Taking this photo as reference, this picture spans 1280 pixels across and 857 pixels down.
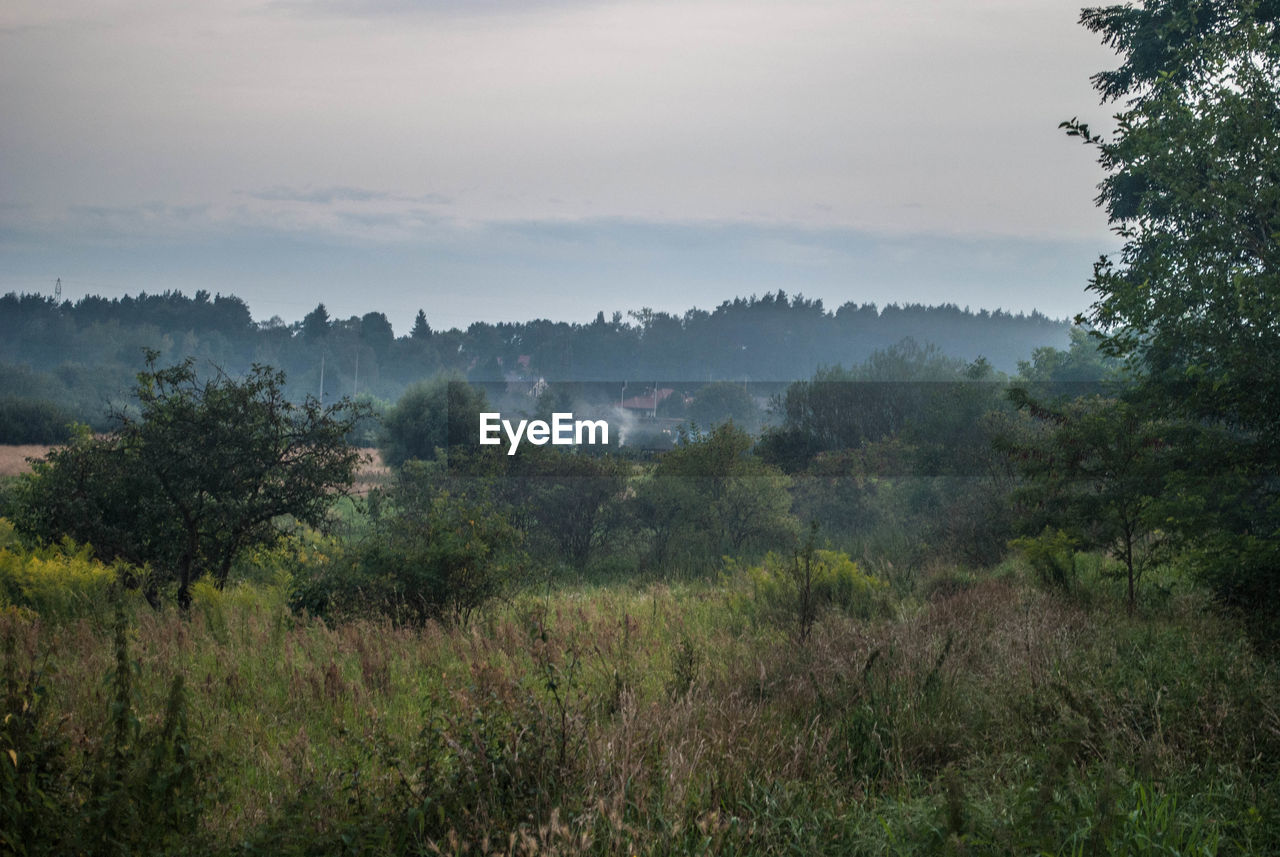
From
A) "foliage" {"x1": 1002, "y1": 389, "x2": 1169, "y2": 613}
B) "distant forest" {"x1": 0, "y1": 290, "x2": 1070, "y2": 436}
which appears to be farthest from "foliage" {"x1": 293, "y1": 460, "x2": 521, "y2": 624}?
"distant forest" {"x1": 0, "y1": 290, "x2": 1070, "y2": 436}

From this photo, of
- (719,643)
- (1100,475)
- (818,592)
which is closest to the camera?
(719,643)

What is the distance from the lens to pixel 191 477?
12.4 meters

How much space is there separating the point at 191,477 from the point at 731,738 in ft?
34.2

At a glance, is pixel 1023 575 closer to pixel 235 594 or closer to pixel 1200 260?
pixel 1200 260

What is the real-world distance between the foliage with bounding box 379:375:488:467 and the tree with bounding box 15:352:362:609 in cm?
3427

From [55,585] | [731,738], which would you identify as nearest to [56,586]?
[55,585]

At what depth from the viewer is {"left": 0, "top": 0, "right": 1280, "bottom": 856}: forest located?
362 centimetres

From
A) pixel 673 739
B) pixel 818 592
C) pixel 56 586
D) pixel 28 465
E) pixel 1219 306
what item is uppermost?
pixel 1219 306

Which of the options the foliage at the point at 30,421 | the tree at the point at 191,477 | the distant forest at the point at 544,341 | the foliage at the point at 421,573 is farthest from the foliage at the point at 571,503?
the distant forest at the point at 544,341

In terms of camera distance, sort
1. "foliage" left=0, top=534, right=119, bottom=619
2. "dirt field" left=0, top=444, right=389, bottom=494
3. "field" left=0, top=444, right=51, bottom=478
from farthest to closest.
A: "dirt field" left=0, top=444, right=389, bottom=494, "field" left=0, top=444, right=51, bottom=478, "foliage" left=0, top=534, right=119, bottom=619

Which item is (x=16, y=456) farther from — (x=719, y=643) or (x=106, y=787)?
(x=106, y=787)

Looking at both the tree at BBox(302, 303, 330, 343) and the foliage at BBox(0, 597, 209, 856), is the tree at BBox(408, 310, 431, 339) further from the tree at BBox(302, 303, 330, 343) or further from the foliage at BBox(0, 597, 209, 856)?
the foliage at BBox(0, 597, 209, 856)

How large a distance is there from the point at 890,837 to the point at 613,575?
23265 mm

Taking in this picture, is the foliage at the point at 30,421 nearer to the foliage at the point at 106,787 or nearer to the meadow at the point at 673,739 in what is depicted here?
the meadow at the point at 673,739
